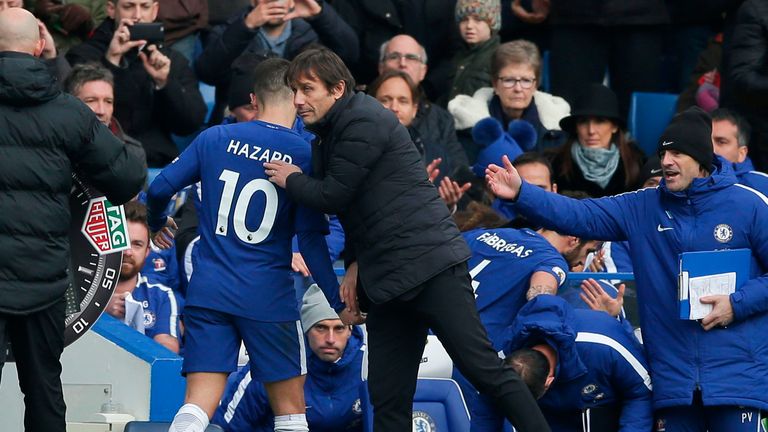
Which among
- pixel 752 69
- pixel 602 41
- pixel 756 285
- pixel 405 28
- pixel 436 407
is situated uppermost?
pixel 405 28

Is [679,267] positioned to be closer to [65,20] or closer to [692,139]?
[692,139]

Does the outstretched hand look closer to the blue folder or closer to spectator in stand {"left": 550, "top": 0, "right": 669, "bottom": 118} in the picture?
the blue folder

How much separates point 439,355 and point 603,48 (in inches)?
176

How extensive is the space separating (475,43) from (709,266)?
14.9 feet

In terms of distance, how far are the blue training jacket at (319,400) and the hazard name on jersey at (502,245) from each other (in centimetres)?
90

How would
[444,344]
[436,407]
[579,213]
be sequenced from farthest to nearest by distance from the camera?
[436,407] → [579,213] → [444,344]

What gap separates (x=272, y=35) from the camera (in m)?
11.2

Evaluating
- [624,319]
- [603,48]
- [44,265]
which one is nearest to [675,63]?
[603,48]

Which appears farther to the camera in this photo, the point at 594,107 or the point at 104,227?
the point at 594,107

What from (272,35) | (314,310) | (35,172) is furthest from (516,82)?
(35,172)

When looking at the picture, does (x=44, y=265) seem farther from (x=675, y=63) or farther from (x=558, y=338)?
(x=675, y=63)

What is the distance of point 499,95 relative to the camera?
1136 centimetres

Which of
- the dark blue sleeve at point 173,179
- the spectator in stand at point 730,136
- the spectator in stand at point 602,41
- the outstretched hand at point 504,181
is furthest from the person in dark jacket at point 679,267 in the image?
the spectator in stand at point 602,41

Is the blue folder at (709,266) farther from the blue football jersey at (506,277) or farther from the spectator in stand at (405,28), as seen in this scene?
the spectator in stand at (405,28)
